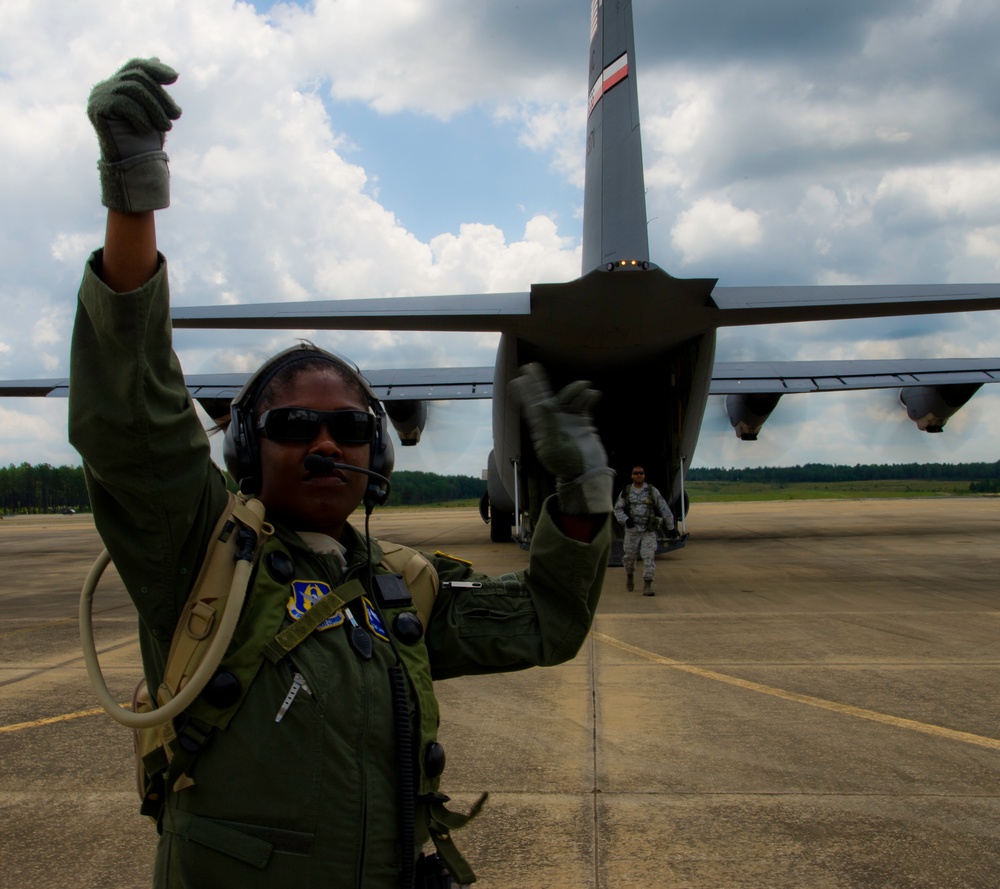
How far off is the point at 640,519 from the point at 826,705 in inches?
218

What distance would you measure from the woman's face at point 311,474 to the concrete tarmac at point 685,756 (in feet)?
6.34

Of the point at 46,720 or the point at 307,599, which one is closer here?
the point at 307,599

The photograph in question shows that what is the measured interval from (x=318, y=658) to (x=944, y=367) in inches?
817

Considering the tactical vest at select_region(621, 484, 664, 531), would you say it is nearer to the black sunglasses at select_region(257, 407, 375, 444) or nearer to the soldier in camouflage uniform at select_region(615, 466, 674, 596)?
the soldier in camouflage uniform at select_region(615, 466, 674, 596)

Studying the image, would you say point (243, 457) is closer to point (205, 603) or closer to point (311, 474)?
point (311, 474)

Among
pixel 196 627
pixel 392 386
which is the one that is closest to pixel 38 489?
pixel 392 386

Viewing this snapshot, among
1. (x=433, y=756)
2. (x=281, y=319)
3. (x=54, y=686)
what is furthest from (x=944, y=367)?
(x=433, y=756)

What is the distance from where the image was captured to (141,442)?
1.49 metres

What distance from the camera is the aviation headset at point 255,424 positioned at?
187cm

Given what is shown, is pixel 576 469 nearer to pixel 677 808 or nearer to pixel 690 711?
pixel 677 808

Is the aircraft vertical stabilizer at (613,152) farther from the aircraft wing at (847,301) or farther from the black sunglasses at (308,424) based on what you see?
the black sunglasses at (308,424)

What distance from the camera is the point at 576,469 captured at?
188 centimetres

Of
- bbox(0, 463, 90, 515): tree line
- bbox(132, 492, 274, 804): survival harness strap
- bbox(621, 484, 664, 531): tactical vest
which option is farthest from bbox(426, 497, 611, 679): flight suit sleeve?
bbox(0, 463, 90, 515): tree line

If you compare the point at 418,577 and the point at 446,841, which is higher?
the point at 418,577
